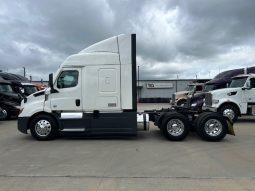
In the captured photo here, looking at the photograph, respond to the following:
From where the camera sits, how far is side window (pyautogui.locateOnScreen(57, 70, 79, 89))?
1296 centimetres

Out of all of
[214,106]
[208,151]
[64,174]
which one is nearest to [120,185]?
[64,174]

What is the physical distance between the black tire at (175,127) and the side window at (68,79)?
130 inches

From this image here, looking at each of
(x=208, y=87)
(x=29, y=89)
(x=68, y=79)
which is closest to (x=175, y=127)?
(x=68, y=79)

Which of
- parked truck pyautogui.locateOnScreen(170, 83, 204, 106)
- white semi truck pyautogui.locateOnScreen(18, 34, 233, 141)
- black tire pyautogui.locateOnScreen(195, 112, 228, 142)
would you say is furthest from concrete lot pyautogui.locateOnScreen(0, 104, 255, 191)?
parked truck pyautogui.locateOnScreen(170, 83, 204, 106)

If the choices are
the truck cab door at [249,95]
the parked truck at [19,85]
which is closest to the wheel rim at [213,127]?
the truck cab door at [249,95]

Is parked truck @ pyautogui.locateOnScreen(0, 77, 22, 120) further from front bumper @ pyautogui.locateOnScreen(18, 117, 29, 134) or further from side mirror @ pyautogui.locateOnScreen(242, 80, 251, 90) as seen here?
side mirror @ pyautogui.locateOnScreen(242, 80, 251, 90)

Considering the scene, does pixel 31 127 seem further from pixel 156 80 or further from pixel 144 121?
pixel 156 80

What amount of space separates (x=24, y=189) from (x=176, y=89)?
6451cm

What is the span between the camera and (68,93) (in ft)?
42.6

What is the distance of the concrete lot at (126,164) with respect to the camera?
6859 millimetres

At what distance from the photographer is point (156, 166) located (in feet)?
27.7

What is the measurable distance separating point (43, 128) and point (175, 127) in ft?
14.5

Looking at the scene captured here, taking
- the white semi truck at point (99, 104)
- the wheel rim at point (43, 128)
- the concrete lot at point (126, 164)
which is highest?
the white semi truck at point (99, 104)

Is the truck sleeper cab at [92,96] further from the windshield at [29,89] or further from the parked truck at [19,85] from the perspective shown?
the windshield at [29,89]
